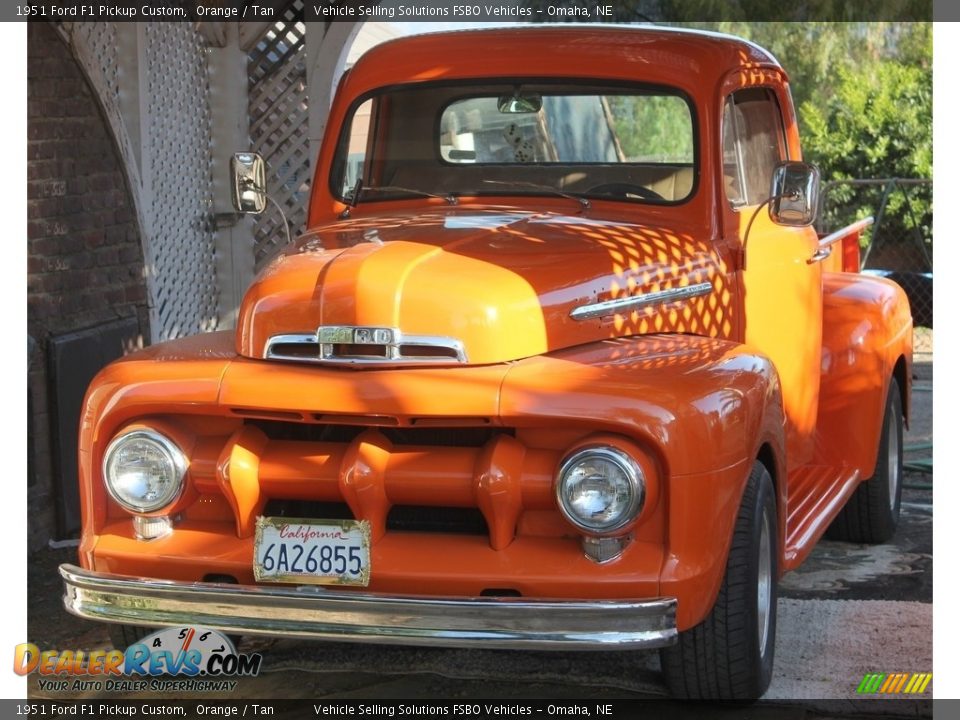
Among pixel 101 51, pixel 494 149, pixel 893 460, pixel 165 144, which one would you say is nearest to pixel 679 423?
pixel 494 149

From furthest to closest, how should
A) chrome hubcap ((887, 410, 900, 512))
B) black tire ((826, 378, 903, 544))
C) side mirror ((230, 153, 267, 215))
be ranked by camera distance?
chrome hubcap ((887, 410, 900, 512))
black tire ((826, 378, 903, 544))
side mirror ((230, 153, 267, 215))

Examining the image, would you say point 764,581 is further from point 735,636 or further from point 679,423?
point 679,423

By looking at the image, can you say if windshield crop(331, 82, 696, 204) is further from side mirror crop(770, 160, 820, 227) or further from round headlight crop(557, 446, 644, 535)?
round headlight crop(557, 446, 644, 535)

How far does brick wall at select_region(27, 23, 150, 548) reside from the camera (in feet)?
20.9

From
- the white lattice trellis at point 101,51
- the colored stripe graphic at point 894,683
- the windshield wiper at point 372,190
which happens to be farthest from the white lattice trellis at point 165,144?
the colored stripe graphic at point 894,683

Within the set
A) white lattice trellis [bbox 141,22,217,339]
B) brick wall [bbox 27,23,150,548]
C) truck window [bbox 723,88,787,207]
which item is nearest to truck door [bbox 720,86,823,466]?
truck window [bbox 723,88,787,207]

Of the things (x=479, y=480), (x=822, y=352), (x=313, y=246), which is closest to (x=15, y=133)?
(x=313, y=246)

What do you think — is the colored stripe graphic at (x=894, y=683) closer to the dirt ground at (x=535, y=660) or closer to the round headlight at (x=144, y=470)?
the dirt ground at (x=535, y=660)

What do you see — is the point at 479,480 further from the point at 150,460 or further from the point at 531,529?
the point at 150,460

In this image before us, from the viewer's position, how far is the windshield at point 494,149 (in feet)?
16.3

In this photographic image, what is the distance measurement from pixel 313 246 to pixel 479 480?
121 cm

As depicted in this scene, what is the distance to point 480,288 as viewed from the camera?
399 centimetres

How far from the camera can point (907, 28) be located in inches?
687

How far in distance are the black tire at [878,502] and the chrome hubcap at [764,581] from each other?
199 cm
